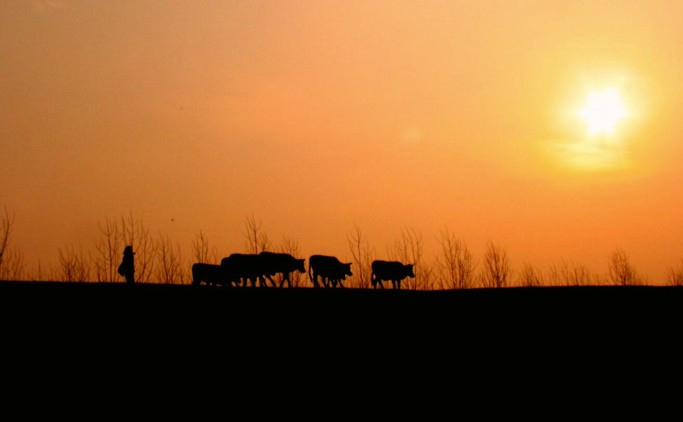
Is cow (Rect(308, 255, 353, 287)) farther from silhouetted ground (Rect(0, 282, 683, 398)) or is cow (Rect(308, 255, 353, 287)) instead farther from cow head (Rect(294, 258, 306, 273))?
silhouetted ground (Rect(0, 282, 683, 398))

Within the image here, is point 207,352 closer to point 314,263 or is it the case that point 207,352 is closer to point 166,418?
point 166,418

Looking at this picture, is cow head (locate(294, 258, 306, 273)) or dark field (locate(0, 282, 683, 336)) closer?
dark field (locate(0, 282, 683, 336))

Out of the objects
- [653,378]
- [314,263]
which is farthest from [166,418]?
[314,263]

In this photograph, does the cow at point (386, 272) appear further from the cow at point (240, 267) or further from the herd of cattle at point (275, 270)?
the cow at point (240, 267)

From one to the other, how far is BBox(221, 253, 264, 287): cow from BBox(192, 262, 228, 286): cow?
0.50 feet

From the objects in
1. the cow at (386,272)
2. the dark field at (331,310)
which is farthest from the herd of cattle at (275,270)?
the dark field at (331,310)

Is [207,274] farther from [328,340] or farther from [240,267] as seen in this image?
[328,340]

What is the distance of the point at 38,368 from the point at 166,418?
2.38m

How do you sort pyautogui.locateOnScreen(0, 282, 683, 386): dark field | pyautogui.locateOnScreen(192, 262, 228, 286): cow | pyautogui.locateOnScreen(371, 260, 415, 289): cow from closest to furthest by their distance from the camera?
pyautogui.locateOnScreen(0, 282, 683, 386): dark field < pyautogui.locateOnScreen(192, 262, 228, 286): cow < pyautogui.locateOnScreen(371, 260, 415, 289): cow

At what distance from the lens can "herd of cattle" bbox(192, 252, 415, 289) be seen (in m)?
25.5

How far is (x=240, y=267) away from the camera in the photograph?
25.5m

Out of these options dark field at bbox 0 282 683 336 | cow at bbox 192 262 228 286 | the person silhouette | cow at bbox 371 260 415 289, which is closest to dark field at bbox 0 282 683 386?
dark field at bbox 0 282 683 336

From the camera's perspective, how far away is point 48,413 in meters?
10.8

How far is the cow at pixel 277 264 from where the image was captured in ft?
85.6
